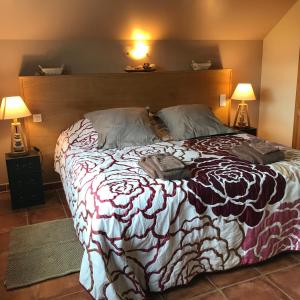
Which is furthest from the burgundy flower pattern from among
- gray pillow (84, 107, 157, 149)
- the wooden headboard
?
the wooden headboard

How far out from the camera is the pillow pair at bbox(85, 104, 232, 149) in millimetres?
2967

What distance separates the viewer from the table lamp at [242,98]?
4.02 meters

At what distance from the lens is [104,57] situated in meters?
3.63

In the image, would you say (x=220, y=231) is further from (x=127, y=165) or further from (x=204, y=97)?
(x=204, y=97)

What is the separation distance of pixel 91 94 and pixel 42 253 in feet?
5.99

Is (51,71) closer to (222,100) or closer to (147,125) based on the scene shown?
(147,125)

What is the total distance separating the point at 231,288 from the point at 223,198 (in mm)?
564

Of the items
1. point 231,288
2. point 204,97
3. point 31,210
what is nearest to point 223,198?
point 231,288

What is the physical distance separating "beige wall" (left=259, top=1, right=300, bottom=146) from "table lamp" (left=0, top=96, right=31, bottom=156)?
125 inches

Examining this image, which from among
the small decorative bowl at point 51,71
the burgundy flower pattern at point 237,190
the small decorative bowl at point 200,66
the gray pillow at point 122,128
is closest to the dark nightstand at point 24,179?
the gray pillow at point 122,128

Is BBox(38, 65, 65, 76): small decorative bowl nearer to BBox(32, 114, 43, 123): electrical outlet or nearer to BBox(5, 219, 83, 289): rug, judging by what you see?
BBox(32, 114, 43, 123): electrical outlet

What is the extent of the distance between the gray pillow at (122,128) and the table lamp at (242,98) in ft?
4.79

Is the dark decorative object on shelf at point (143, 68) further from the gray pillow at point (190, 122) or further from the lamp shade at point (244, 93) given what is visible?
the lamp shade at point (244, 93)

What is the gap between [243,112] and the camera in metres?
4.19
